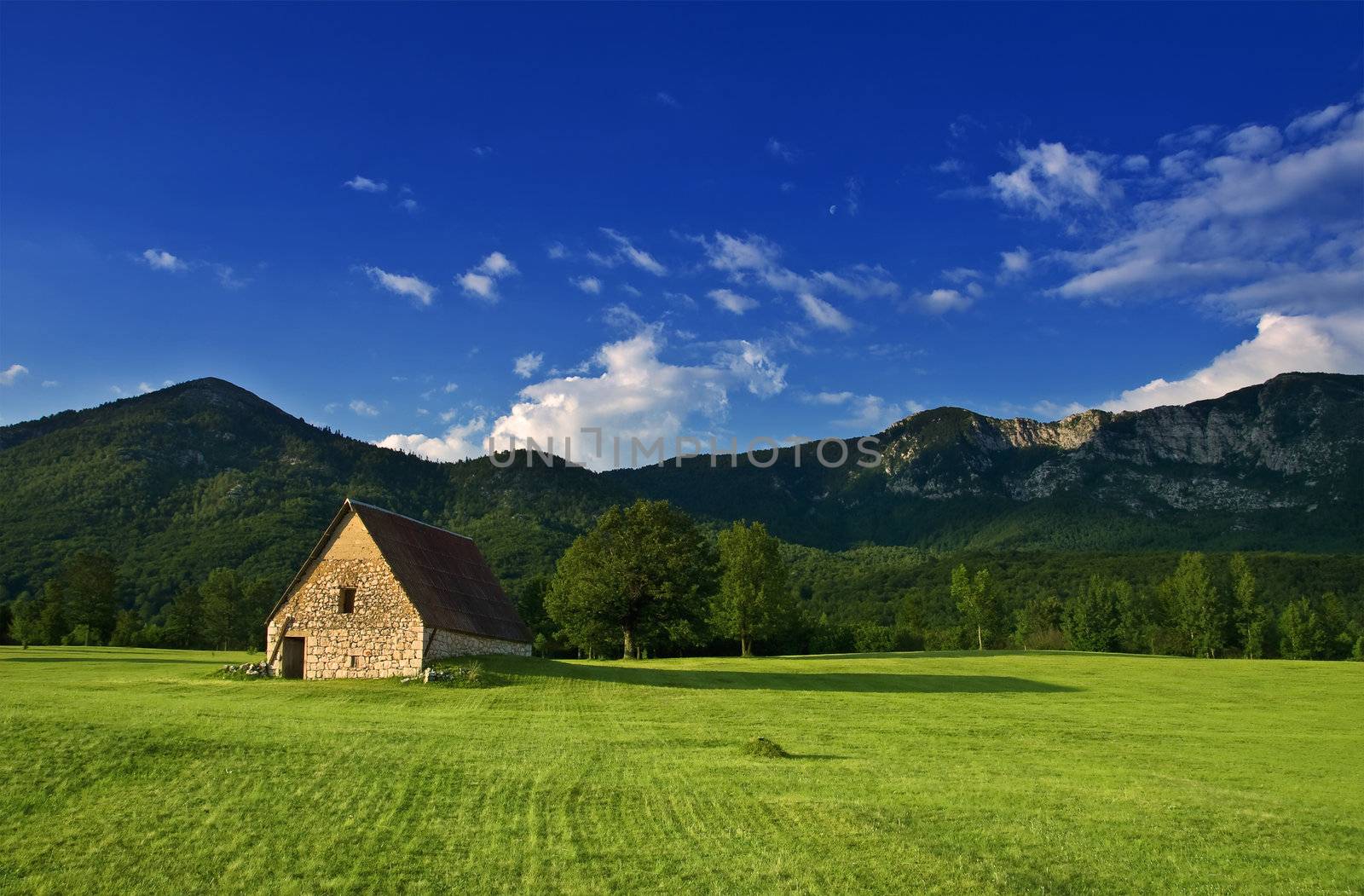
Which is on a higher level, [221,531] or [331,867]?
[221,531]

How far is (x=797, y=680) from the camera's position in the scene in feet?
136

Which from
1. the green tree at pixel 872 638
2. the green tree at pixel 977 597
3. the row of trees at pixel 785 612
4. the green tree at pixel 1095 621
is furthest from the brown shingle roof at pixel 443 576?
the green tree at pixel 1095 621

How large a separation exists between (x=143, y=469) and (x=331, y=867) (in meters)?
197

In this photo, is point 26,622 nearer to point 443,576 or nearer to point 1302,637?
point 443,576

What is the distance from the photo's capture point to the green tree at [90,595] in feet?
270

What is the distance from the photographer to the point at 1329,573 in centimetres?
13788

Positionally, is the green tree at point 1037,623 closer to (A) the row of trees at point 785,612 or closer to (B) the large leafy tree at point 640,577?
(A) the row of trees at point 785,612

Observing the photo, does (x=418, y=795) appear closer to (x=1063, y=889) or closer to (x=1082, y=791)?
(x=1063, y=889)

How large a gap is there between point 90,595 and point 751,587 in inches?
2374

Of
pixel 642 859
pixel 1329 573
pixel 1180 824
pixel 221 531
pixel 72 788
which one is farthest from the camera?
pixel 221 531

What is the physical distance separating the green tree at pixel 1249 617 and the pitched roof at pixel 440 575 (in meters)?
78.2

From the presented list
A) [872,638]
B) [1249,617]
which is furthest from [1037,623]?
[1249,617]

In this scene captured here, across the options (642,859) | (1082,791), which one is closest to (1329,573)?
(1082,791)

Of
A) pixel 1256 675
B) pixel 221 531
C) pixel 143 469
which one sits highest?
pixel 143 469
